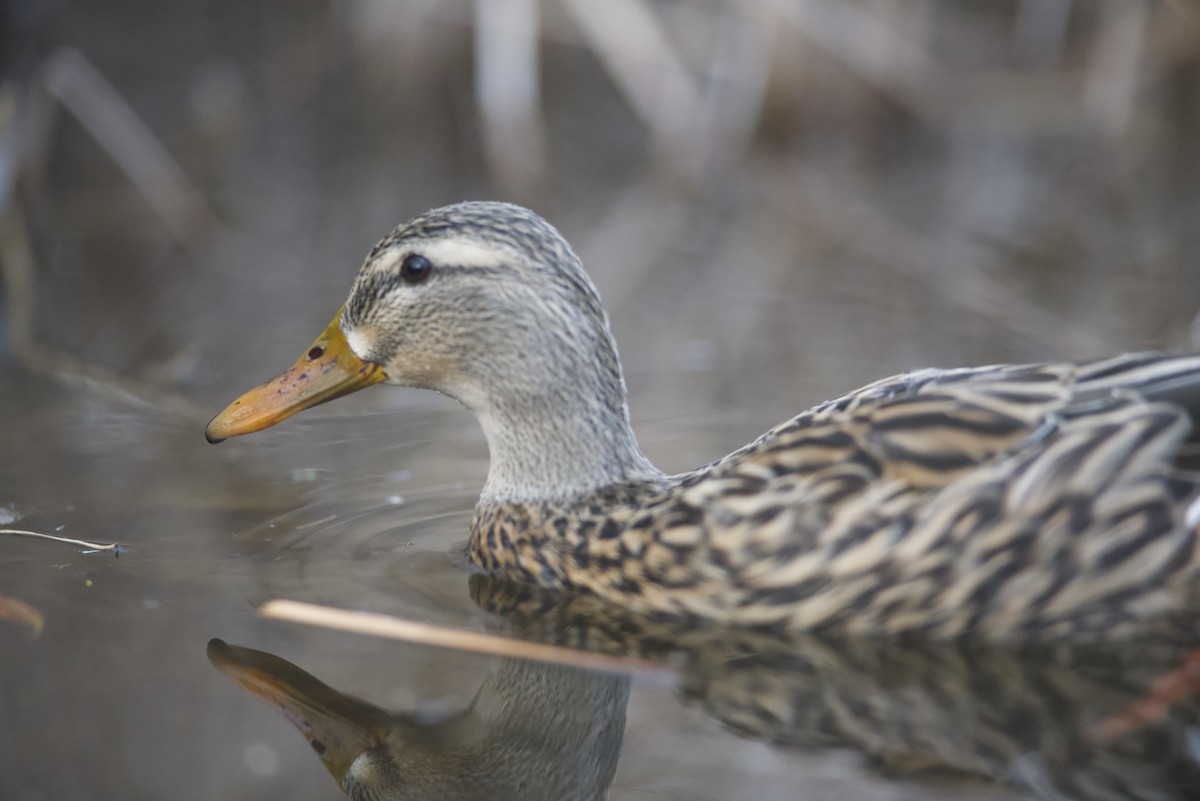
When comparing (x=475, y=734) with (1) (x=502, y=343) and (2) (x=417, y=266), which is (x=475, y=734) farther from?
(2) (x=417, y=266)

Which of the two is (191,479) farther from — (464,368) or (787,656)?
(787,656)

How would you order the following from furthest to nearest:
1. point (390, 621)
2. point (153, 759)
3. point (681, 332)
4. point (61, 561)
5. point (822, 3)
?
point (822, 3) → point (681, 332) → point (61, 561) → point (390, 621) → point (153, 759)

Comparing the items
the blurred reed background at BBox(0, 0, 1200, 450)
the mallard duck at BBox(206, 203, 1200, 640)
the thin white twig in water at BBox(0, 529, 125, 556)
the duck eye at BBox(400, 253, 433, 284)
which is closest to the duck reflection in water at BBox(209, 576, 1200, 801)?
the mallard duck at BBox(206, 203, 1200, 640)

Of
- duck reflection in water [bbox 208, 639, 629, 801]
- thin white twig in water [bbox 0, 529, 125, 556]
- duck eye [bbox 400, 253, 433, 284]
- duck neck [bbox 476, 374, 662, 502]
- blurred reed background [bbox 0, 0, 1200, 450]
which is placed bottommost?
duck reflection in water [bbox 208, 639, 629, 801]

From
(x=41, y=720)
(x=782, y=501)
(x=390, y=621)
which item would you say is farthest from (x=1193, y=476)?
(x=41, y=720)

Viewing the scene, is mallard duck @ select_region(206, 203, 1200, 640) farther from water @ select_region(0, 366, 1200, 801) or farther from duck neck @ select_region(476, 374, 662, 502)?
water @ select_region(0, 366, 1200, 801)

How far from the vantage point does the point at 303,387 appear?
507cm

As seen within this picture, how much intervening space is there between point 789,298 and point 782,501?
12.9 feet

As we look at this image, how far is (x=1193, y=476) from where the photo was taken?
4.12 m

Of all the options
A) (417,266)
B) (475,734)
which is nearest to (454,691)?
(475,734)

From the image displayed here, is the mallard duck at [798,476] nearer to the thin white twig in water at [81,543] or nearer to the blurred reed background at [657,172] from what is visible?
the thin white twig in water at [81,543]

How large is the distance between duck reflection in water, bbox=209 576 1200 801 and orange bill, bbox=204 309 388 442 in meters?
0.94

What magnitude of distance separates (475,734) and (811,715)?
0.85m

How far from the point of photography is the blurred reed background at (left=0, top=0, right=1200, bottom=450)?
7.49 m
